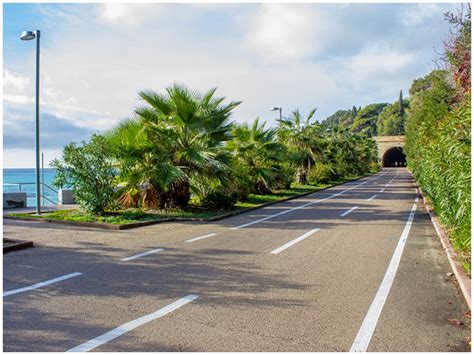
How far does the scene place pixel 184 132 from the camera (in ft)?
50.4

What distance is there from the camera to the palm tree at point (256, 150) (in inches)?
867

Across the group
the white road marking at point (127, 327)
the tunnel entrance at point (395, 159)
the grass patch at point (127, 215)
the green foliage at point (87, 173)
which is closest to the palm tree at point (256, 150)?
the grass patch at point (127, 215)

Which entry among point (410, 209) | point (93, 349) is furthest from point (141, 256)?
point (410, 209)

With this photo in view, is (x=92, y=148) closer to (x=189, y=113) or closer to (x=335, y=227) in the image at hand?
(x=189, y=113)

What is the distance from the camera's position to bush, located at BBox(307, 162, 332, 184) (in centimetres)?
3506

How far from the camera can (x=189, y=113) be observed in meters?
14.9

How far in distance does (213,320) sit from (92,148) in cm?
955

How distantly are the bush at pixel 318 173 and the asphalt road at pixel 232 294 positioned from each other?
969 inches

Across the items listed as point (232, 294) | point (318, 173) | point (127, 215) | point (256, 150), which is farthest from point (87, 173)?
point (318, 173)

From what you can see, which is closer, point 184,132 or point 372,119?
point 184,132

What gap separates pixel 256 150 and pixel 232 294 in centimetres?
1717

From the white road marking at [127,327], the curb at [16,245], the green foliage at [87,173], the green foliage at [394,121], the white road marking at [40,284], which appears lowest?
A: the white road marking at [127,327]

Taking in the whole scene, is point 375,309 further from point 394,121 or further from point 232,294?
point 394,121

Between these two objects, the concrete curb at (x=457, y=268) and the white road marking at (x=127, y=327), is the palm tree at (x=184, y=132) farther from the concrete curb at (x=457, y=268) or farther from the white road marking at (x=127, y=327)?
the white road marking at (x=127, y=327)
